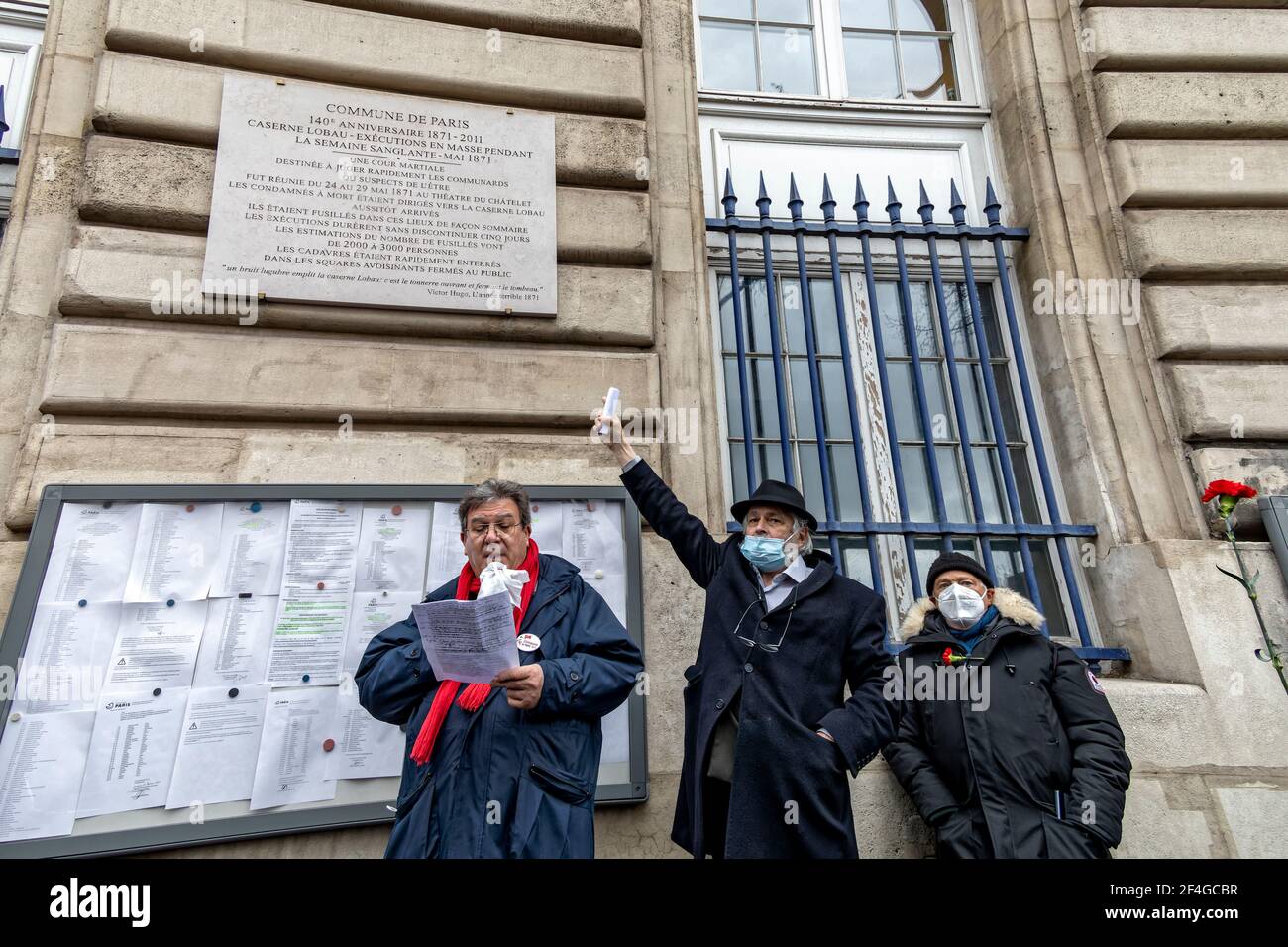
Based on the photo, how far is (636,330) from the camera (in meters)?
4.16

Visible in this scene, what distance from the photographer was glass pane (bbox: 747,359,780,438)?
4.71m

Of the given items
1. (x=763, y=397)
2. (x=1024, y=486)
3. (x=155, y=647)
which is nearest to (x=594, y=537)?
(x=763, y=397)

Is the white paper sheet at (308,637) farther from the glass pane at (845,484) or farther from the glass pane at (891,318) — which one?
the glass pane at (891,318)

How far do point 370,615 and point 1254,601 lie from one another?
4.68 m

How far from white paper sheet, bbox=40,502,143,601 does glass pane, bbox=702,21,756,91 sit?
5.17 metres

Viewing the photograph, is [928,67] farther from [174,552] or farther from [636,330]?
[174,552]

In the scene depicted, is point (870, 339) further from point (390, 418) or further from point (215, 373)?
point (215, 373)

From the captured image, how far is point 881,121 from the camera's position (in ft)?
19.0

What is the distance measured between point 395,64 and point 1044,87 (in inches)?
187

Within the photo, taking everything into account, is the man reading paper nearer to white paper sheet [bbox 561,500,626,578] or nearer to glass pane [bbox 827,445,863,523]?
white paper sheet [bbox 561,500,626,578]

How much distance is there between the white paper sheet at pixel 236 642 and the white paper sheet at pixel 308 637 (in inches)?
1.7

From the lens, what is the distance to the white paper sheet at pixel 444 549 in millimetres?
3420
